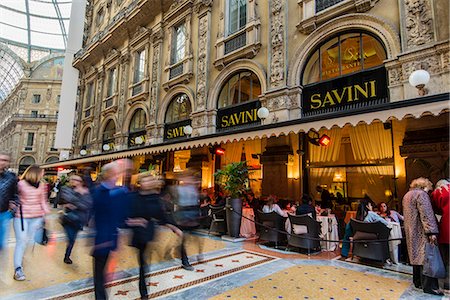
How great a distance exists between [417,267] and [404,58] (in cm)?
484

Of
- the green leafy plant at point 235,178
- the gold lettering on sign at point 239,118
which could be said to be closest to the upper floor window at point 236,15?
the gold lettering on sign at point 239,118

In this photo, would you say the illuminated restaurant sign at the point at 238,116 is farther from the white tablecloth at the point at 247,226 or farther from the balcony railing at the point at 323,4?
the balcony railing at the point at 323,4

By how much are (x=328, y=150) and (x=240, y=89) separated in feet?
13.1

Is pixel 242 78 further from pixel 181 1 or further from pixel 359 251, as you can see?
pixel 359 251

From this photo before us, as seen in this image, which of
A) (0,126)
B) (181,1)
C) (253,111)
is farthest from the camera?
(0,126)

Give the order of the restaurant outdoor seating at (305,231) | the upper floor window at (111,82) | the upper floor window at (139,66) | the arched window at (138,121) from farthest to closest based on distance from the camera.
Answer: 1. the upper floor window at (111,82)
2. the upper floor window at (139,66)
3. the arched window at (138,121)
4. the restaurant outdoor seating at (305,231)

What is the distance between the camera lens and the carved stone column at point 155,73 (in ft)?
45.9

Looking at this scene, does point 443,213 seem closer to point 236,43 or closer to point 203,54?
point 236,43

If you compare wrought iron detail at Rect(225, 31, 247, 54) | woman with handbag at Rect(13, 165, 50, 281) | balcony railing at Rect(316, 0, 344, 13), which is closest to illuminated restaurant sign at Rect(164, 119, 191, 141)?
wrought iron detail at Rect(225, 31, 247, 54)

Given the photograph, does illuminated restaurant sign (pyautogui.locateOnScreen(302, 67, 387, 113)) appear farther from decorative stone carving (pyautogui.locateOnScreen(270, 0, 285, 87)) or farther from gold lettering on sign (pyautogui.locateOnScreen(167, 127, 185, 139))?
gold lettering on sign (pyautogui.locateOnScreen(167, 127, 185, 139))

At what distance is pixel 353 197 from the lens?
33.9 ft

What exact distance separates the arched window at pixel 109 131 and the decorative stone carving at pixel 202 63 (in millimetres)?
8803

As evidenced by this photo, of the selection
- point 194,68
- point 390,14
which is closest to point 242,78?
point 194,68

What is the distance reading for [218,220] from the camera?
26.6 ft
